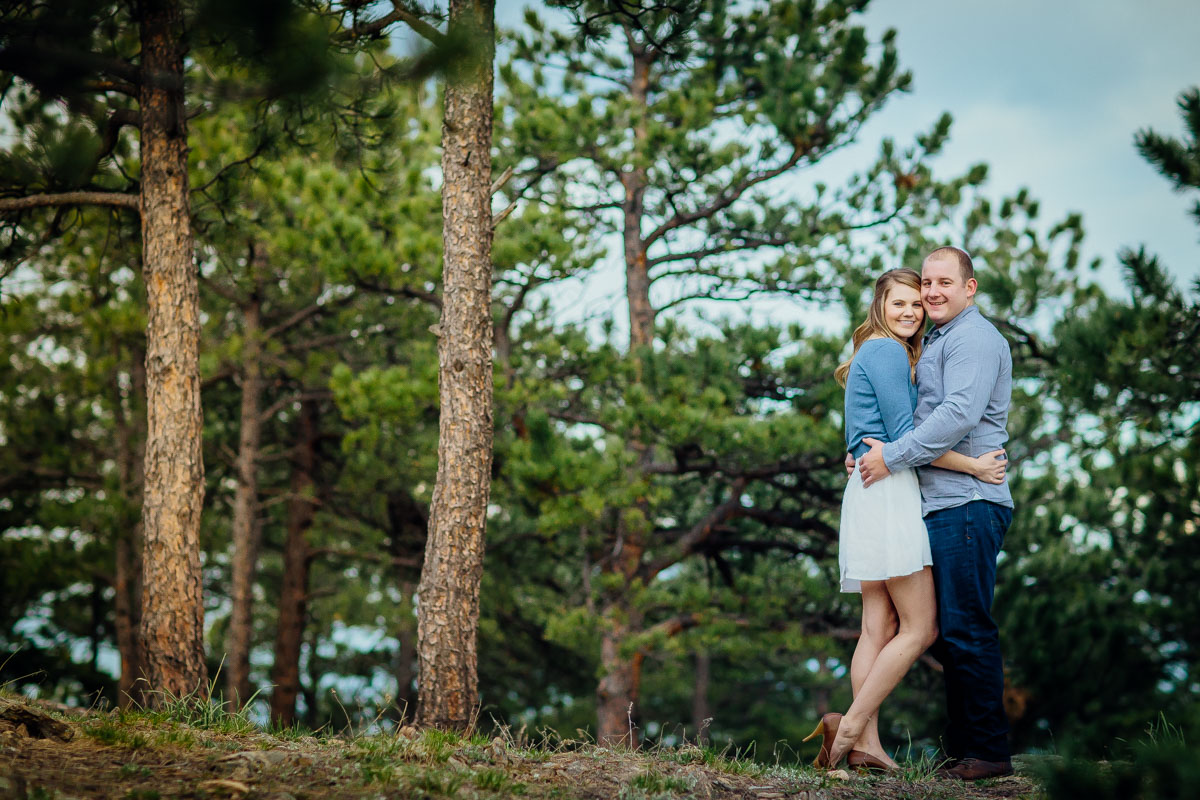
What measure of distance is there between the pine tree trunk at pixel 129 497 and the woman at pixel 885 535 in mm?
10243

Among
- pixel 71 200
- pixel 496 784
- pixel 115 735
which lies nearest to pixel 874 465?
pixel 496 784

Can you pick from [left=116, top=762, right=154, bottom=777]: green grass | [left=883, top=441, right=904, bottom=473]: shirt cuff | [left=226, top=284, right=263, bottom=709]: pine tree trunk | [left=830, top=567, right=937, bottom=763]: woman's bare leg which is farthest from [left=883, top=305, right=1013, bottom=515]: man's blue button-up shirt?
[left=226, top=284, right=263, bottom=709]: pine tree trunk

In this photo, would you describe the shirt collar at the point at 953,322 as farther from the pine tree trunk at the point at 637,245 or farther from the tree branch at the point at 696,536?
the pine tree trunk at the point at 637,245

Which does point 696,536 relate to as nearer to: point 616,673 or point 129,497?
point 616,673

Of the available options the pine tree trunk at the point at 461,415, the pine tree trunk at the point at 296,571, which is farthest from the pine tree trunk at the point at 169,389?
the pine tree trunk at the point at 296,571

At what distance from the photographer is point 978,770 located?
3.46 meters

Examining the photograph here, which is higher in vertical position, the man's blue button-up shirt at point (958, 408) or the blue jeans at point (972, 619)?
the man's blue button-up shirt at point (958, 408)

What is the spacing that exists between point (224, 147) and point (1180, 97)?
8.55 m

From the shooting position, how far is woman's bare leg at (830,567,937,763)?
11.6 feet

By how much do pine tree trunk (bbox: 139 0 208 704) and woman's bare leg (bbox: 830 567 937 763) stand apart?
333cm

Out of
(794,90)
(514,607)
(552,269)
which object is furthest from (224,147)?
(514,607)

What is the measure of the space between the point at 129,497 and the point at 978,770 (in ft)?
36.7

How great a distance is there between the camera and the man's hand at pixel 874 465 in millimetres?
3467

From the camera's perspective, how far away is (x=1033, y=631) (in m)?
10.5
